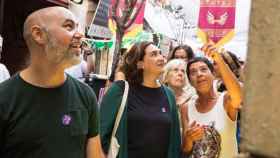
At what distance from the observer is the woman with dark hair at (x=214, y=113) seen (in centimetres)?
370

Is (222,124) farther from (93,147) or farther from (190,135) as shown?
(93,147)

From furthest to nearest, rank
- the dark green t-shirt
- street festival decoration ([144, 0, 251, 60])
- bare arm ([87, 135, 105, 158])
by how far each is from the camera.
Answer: street festival decoration ([144, 0, 251, 60]) < bare arm ([87, 135, 105, 158]) < the dark green t-shirt

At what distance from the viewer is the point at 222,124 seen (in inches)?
150

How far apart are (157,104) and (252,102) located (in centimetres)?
307

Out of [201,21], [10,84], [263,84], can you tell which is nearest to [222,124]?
[10,84]

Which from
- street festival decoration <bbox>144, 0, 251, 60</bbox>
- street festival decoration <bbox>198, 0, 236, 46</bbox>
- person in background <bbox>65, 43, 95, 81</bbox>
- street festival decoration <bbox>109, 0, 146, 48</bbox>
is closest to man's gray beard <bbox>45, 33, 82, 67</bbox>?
street festival decoration <bbox>144, 0, 251, 60</bbox>

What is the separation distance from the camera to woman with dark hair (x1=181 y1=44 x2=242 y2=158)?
3703 mm

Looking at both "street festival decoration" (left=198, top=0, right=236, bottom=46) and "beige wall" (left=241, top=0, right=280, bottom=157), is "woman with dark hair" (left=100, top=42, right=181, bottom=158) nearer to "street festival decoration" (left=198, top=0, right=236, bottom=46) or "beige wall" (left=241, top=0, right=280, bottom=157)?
"street festival decoration" (left=198, top=0, right=236, bottom=46)

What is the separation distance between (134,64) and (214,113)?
0.80 meters

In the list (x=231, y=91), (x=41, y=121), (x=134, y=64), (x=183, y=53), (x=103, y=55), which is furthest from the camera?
(x=103, y=55)

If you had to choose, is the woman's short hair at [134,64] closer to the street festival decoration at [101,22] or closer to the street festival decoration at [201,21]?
the street festival decoration at [201,21]

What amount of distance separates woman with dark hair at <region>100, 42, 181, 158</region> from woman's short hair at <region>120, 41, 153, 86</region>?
0.17ft

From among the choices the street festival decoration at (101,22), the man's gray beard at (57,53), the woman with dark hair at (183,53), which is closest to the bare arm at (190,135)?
the woman with dark hair at (183,53)

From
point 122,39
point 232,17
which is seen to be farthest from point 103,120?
point 122,39
